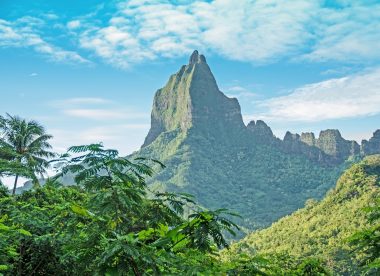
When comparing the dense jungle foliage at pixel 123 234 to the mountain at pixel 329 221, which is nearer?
the dense jungle foliage at pixel 123 234

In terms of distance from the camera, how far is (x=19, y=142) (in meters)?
32.8

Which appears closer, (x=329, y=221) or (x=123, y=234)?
(x=123, y=234)

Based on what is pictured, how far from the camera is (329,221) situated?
10475cm

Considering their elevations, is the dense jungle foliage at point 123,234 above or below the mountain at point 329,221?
above

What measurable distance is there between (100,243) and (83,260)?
187mm

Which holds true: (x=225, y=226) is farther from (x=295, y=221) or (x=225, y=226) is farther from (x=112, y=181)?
(x=295, y=221)

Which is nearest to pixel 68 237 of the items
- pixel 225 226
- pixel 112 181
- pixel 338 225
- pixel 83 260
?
pixel 112 181

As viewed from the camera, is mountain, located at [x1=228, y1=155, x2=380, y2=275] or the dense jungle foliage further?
mountain, located at [x1=228, y1=155, x2=380, y2=275]

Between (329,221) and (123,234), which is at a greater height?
(123,234)

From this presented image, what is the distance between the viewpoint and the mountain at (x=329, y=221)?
90812mm

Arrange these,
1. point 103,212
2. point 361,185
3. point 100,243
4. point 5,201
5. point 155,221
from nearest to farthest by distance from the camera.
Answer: point 100,243 < point 103,212 < point 155,221 < point 5,201 < point 361,185

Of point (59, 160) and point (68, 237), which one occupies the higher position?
point (59, 160)

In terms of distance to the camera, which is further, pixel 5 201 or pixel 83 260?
pixel 5 201

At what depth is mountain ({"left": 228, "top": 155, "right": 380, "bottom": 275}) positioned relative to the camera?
9081 centimetres
